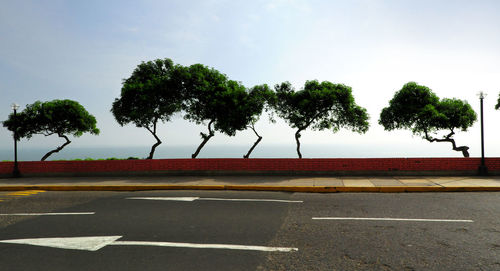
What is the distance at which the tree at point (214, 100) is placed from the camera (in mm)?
19891

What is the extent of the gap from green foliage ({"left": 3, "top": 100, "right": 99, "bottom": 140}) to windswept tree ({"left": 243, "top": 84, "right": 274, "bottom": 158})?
1667cm

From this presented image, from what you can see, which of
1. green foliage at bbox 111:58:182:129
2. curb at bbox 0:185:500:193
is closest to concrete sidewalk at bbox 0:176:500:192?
curb at bbox 0:185:500:193

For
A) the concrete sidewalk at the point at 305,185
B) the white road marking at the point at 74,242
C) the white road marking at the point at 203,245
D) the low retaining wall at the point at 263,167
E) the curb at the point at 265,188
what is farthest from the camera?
the low retaining wall at the point at 263,167

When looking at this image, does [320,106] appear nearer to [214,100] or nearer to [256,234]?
[214,100]

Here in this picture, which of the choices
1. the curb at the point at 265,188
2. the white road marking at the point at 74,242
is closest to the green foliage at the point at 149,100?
the curb at the point at 265,188

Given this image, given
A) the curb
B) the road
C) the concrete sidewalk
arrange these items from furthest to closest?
the concrete sidewalk < the curb < the road

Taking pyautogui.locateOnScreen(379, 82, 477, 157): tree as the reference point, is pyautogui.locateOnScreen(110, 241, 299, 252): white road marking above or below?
below

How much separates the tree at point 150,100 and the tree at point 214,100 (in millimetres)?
894

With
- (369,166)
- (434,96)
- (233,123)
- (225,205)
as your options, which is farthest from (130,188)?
(434,96)

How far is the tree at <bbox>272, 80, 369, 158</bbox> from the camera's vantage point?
1925cm

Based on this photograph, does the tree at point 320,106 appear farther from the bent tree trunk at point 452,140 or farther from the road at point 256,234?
the road at point 256,234

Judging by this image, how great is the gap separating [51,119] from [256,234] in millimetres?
26766

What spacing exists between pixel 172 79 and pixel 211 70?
10.5ft

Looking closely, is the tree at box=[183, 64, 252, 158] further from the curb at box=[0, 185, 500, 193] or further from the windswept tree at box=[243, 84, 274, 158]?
the curb at box=[0, 185, 500, 193]
